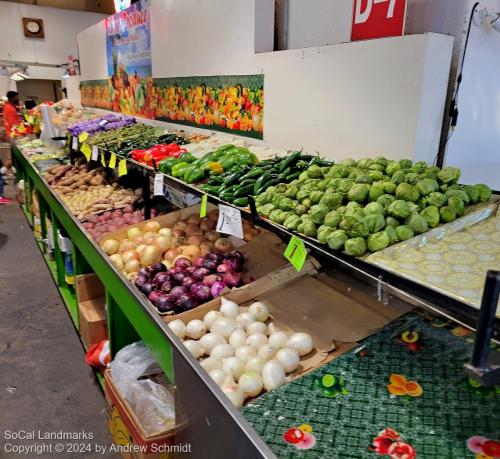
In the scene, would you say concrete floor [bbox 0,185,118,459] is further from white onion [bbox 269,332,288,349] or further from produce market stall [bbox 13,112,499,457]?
white onion [bbox 269,332,288,349]

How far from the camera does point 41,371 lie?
3225 mm

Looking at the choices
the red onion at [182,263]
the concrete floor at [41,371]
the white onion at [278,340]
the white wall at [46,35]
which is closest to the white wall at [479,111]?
the white onion at [278,340]

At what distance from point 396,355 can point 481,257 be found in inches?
20.0

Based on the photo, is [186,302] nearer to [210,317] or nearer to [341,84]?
[210,317]

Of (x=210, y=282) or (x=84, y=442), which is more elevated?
(x=210, y=282)

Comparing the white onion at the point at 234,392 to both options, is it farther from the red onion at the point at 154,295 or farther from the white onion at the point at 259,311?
the red onion at the point at 154,295

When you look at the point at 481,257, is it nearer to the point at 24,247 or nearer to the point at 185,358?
the point at 185,358

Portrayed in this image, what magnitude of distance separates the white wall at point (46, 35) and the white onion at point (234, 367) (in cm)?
1319

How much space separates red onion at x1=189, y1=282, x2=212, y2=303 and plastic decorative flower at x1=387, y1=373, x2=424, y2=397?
956 millimetres

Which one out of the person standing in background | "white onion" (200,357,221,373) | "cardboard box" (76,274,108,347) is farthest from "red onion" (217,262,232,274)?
the person standing in background

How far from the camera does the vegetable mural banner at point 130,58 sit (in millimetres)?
5102

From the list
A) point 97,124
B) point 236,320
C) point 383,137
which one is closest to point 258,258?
point 236,320

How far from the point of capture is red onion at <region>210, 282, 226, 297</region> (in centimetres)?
213

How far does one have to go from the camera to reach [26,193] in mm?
7125
